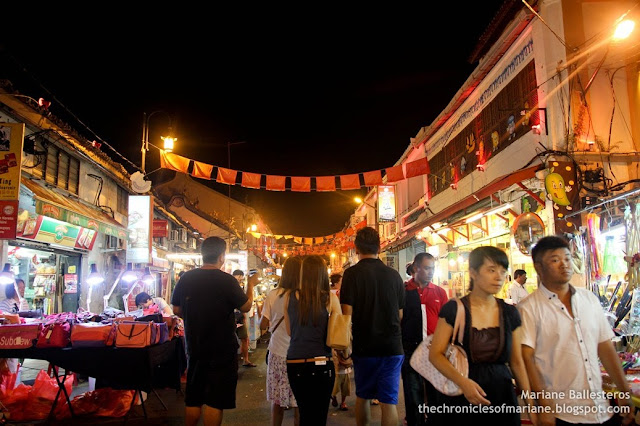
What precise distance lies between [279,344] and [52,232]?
936cm

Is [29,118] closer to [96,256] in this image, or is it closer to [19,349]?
[96,256]

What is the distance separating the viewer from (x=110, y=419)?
6.63 m

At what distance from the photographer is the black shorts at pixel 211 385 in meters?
4.66

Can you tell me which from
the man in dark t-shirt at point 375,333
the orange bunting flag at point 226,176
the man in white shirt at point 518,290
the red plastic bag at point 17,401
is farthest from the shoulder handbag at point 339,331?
the orange bunting flag at point 226,176

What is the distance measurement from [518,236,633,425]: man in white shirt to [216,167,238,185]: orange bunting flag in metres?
12.5

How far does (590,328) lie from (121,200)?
58.2 ft

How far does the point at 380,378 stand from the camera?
4.54 meters

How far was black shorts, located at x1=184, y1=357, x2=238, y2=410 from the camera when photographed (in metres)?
4.66

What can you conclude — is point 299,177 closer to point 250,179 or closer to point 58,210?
point 250,179

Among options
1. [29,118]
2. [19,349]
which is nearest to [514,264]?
[19,349]

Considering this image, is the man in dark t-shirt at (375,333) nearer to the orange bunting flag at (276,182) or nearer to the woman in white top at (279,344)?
the woman in white top at (279,344)

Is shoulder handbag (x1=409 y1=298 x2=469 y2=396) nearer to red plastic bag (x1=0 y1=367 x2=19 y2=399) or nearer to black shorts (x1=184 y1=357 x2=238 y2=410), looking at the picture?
black shorts (x1=184 y1=357 x2=238 y2=410)

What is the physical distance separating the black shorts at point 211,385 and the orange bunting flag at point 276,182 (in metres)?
10.9

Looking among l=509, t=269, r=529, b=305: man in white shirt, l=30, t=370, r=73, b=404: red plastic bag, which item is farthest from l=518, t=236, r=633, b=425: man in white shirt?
l=30, t=370, r=73, b=404: red plastic bag
